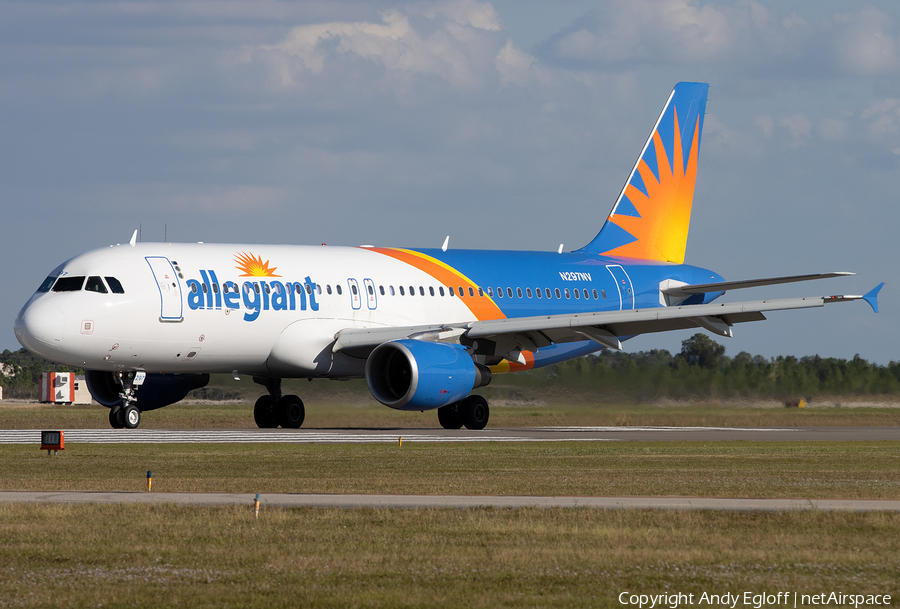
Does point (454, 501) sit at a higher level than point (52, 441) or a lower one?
lower

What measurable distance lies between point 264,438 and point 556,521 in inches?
663

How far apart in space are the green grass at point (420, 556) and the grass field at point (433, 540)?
1.1 inches

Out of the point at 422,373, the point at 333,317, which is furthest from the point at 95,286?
the point at 422,373

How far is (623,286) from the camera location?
41500mm

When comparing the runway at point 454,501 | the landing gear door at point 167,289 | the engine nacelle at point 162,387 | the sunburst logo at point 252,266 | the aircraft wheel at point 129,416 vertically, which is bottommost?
the runway at point 454,501

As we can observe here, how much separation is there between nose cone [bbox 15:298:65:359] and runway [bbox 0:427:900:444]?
218cm

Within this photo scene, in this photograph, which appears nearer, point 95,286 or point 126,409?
point 95,286

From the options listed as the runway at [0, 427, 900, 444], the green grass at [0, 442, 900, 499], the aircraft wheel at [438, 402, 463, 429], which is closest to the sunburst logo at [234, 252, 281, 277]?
the runway at [0, 427, 900, 444]

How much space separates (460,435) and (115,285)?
9.01 metres

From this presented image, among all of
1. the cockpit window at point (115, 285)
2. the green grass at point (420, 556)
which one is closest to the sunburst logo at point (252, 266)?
the cockpit window at point (115, 285)

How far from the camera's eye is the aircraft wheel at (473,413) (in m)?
35.7

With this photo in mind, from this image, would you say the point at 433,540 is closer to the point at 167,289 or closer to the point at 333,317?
the point at 167,289

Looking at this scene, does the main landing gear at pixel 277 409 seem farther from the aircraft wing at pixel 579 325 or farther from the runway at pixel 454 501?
the runway at pixel 454 501

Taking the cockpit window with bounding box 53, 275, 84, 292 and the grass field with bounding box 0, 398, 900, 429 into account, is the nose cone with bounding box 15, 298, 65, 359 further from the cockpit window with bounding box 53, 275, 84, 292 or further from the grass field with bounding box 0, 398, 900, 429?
the grass field with bounding box 0, 398, 900, 429
